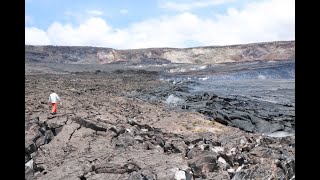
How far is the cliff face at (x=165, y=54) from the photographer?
57.7 meters

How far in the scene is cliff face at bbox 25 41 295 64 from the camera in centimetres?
5767

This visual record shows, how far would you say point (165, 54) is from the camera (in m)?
63.2

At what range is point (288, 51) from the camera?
55.8 m

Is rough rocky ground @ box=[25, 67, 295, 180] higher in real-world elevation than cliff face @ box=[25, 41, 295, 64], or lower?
lower

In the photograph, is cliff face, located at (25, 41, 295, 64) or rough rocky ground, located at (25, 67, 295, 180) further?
cliff face, located at (25, 41, 295, 64)

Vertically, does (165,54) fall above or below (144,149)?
above

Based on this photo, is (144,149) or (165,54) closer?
(144,149)

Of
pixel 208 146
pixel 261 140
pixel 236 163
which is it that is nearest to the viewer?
pixel 236 163

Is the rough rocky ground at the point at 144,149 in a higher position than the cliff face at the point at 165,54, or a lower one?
lower

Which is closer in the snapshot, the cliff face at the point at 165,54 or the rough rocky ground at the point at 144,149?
the rough rocky ground at the point at 144,149
